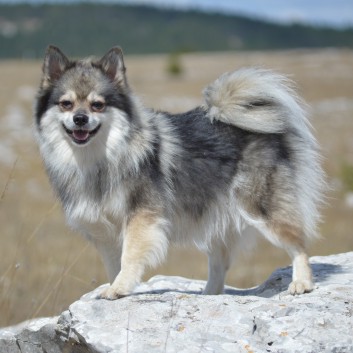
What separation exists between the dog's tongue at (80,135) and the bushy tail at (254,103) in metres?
1.24

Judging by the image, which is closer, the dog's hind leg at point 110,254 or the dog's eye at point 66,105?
the dog's eye at point 66,105

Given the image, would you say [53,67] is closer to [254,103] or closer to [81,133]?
[81,133]

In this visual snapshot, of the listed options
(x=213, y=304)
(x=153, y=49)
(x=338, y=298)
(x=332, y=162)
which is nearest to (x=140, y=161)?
(x=213, y=304)

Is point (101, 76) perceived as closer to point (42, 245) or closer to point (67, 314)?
point (67, 314)

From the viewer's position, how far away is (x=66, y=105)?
5547 mm

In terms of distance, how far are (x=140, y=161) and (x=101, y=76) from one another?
0.74 m

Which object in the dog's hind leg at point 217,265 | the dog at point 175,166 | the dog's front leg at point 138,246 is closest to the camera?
the dog's front leg at point 138,246

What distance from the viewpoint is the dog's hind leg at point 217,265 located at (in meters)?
6.60

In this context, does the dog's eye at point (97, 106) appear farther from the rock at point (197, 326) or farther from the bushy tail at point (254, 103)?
the rock at point (197, 326)

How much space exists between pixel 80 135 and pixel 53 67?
2.23 feet

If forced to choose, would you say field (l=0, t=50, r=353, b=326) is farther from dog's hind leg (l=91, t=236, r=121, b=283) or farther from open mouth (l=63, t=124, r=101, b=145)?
open mouth (l=63, t=124, r=101, b=145)

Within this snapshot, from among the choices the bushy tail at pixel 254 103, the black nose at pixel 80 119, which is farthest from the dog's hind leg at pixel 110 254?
the bushy tail at pixel 254 103

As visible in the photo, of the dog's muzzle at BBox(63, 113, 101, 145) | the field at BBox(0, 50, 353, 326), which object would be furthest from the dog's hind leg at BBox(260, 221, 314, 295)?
the dog's muzzle at BBox(63, 113, 101, 145)

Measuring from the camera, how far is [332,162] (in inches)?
961
